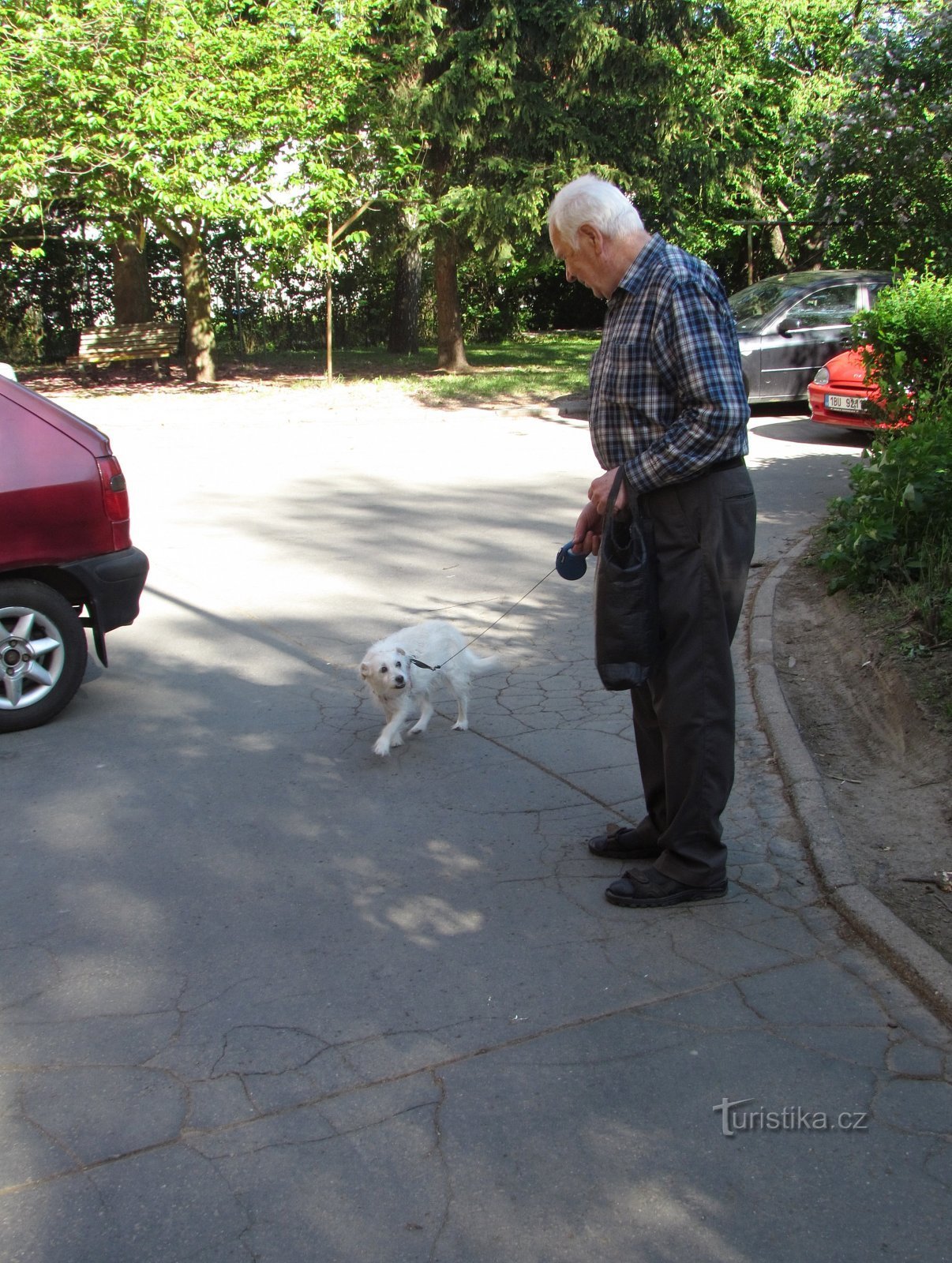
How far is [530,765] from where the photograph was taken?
17.1ft

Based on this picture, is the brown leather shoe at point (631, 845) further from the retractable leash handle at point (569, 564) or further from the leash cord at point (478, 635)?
the leash cord at point (478, 635)

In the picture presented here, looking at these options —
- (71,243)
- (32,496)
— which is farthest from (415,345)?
(32,496)

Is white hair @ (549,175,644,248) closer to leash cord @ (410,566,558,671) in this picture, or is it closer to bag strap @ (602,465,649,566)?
bag strap @ (602,465,649,566)

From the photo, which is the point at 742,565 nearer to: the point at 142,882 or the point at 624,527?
the point at 624,527

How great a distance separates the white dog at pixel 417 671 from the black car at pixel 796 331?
11.8 m

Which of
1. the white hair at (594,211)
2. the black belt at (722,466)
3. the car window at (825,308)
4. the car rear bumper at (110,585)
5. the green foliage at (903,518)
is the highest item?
the car window at (825,308)

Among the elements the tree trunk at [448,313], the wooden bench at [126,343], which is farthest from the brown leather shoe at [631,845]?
the wooden bench at [126,343]

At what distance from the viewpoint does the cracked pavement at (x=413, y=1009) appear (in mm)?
2578

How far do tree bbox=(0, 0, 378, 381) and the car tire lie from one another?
41.6 ft

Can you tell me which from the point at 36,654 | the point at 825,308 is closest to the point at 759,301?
the point at 825,308

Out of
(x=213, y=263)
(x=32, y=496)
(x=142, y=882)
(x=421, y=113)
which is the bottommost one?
(x=142, y=882)

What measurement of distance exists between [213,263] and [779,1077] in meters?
26.4
